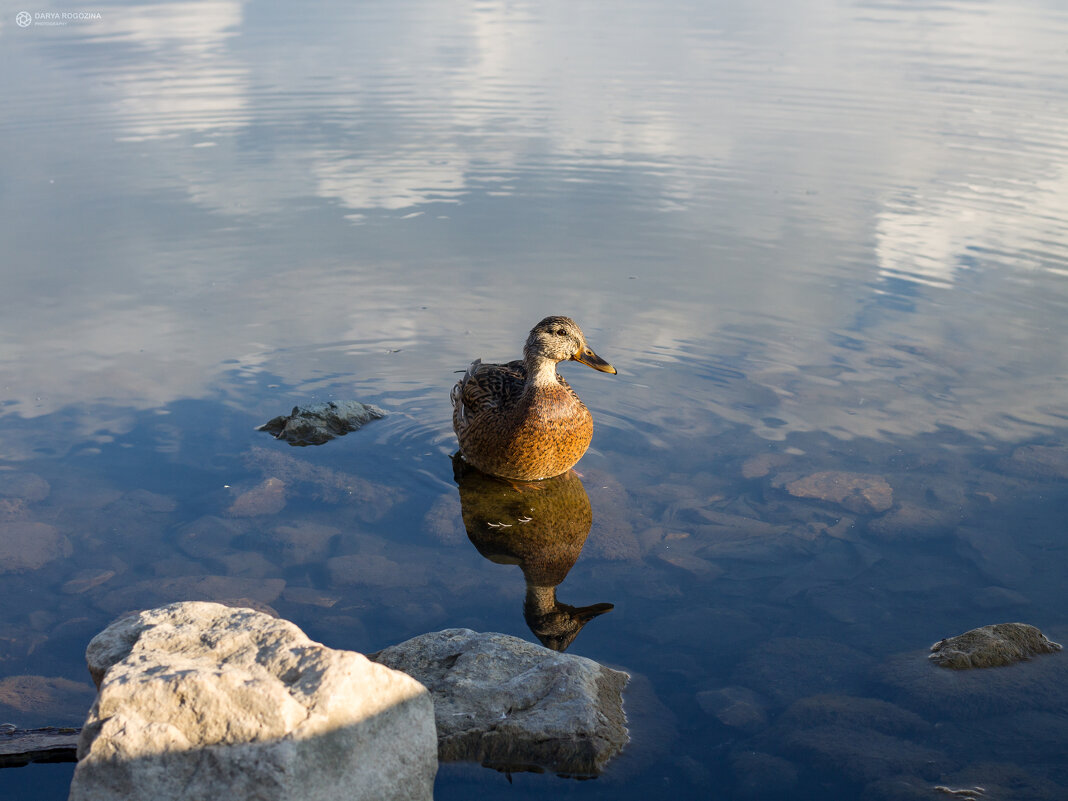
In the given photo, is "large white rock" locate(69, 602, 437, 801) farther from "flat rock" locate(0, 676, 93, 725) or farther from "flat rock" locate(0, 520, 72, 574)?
"flat rock" locate(0, 520, 72, 574)

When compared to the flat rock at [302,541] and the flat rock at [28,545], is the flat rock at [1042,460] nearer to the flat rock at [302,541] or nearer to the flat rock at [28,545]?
the flat rock at [302,541]

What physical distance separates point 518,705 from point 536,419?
104 inches

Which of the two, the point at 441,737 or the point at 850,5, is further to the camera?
the point at 850,5

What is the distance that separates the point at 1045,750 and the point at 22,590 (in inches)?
194

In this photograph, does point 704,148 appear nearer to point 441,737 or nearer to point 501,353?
point 501,353

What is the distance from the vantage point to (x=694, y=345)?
26.7ft

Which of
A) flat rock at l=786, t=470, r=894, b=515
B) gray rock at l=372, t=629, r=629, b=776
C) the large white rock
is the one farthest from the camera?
flat rock at l=786, t=470, r=894, b=515

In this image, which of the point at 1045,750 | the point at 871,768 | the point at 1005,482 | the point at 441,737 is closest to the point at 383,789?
the point at 441,737

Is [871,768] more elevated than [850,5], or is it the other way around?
[850,5]

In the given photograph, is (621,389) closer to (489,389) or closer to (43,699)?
(489,389)

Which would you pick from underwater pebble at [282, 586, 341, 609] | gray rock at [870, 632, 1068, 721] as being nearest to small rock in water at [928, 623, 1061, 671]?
gray rock at [870, 632, 1068, 721]

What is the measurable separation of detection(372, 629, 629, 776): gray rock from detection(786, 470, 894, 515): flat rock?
2397 millimetres

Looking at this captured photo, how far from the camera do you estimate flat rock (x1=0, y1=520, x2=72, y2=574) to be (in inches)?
203

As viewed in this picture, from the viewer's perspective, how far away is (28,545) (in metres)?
5.30
